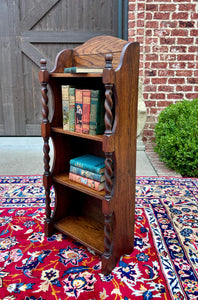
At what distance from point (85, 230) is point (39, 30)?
342cm

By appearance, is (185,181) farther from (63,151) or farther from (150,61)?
(150,61)

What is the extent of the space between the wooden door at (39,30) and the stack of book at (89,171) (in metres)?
2.91

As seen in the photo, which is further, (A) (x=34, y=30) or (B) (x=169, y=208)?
(A) (x=34, y=30)

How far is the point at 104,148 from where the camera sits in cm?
142

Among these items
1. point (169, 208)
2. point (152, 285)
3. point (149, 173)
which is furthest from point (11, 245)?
point (149, 173)

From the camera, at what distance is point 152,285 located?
1.47m

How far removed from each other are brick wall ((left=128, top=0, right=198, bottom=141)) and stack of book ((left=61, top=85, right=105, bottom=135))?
8.22 feet

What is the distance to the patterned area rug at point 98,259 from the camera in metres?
1.44

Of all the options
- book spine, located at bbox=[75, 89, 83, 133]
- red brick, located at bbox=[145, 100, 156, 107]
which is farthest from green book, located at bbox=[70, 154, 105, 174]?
red brick, located at bbox=[145, 100, 156, 107]

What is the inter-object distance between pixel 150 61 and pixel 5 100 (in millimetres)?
2412

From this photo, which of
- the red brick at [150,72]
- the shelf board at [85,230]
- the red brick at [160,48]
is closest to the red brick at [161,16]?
the red brick at [160,48]

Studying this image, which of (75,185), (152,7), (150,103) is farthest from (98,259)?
(152,7)

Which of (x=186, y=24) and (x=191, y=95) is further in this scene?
(x=191, y=95)

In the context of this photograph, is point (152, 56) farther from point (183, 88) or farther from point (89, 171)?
point (89, 171)
